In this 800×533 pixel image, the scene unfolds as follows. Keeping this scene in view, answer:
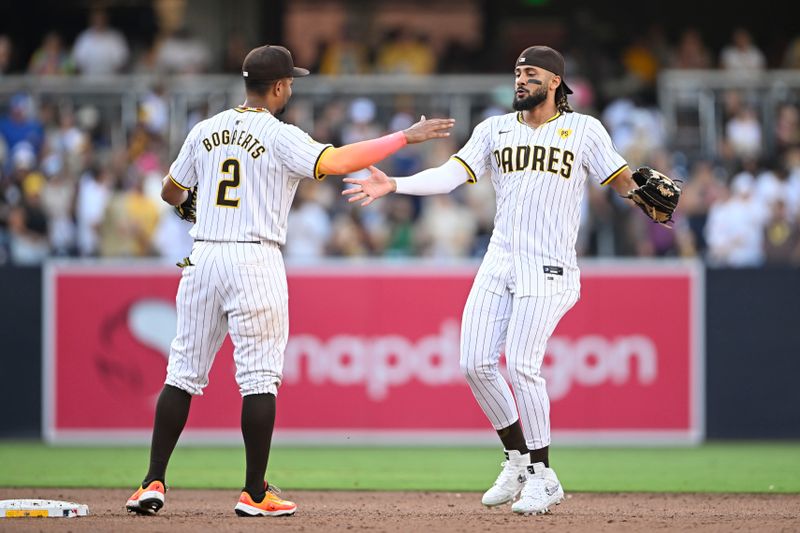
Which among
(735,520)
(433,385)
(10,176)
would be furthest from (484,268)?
(10,176)

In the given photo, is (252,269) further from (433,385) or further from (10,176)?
(10,176)

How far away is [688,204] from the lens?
15.3 metres

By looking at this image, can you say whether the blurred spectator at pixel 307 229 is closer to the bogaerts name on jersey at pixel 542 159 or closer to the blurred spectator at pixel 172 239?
the blurred spectator at pixel 172 239

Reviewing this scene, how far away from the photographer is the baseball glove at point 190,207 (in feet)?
25.2

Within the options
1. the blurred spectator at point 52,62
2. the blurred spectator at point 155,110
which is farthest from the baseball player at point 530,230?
the blurred spectator at point 52,62

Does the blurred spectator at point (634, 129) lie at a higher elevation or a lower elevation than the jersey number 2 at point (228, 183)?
higher

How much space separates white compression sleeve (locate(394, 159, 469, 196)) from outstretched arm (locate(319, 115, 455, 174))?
33cm

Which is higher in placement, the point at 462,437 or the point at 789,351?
the point at 789,351

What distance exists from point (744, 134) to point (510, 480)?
997 centimetres

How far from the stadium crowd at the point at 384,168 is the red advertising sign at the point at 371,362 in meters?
1.24

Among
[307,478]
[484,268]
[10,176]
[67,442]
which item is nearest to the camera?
[484,268]

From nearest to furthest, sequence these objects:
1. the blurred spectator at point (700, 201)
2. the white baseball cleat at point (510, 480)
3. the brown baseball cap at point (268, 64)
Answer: the brown baseball cap at point (268, 64) → the white baseball cleat at point (510, 480) → the blurred spectator at point (700, 201)

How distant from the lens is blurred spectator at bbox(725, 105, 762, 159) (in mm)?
16469

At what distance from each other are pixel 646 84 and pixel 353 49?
3.93 metres
